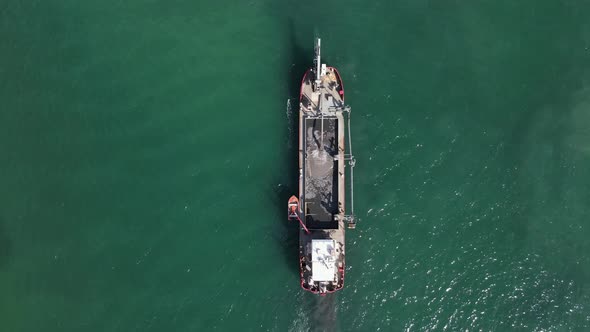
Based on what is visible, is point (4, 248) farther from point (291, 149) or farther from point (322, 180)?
point (322, 180)

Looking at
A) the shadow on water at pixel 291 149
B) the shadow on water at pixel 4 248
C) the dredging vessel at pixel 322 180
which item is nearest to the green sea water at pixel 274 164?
the shadow on water at pixel 4 248

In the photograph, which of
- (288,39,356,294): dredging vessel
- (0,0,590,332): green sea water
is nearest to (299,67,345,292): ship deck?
(288,39,356,294): dredging vessel

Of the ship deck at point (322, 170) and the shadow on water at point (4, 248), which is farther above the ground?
the ship deck at point (322, 170)

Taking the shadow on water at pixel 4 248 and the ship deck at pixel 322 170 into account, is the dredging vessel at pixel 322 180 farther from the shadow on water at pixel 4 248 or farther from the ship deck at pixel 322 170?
the shadow on water at pixel 4 248

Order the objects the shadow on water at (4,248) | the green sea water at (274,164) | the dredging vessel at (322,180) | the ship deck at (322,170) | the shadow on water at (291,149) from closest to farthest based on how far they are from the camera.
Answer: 1. the dredging vessel at (322,180)
2. the ship deck at (322,170)
3. the green sea water at (274,164)
4. the shadow on water at (291,149)
5. the shadow on water at (4,248)

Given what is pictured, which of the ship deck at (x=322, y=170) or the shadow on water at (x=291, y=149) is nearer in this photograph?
the ship deck at (x=322, y=170)

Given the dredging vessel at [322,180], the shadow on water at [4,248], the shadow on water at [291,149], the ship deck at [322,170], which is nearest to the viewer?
the dredging vessel at [322,180]

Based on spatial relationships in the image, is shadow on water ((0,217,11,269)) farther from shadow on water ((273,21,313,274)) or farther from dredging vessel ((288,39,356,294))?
dredging vessel ((288,39,356,294))
